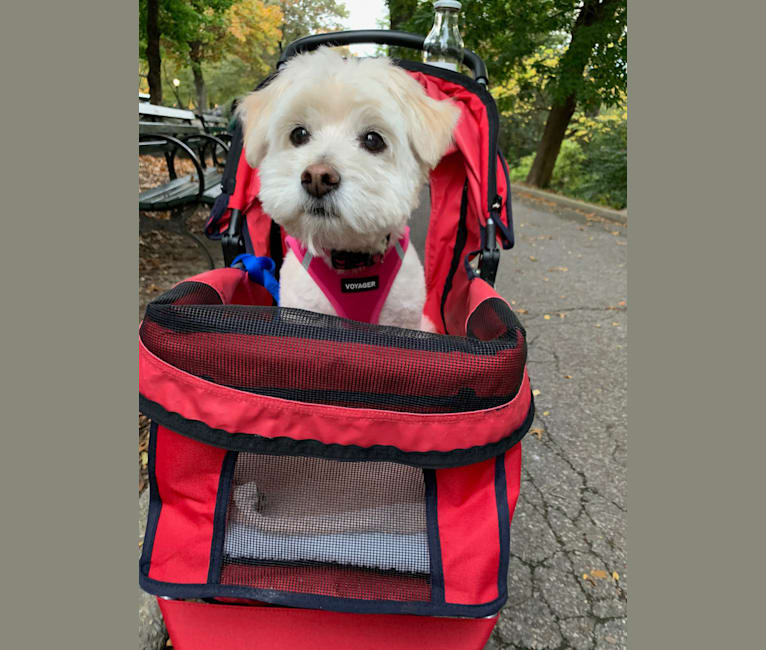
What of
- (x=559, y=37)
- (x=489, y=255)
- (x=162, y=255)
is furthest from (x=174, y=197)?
(x=559, y=37)

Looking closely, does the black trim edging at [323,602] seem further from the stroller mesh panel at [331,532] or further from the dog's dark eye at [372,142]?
the dog's dark eye at [372,142]

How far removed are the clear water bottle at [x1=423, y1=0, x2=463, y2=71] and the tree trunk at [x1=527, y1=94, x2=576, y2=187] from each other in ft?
26.2

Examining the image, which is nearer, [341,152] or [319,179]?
[319,179]

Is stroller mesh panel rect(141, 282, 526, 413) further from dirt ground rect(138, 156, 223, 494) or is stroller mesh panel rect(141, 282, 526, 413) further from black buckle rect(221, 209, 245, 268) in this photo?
dirt ground rect(138, 156, 223, 494)

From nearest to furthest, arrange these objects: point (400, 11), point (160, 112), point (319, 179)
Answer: point (319, 179) < point (160, 112) < point (400, 11)

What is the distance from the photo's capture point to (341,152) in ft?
5.04

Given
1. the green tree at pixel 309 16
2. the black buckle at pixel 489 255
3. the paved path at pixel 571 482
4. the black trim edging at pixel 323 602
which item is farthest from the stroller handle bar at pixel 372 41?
the green tree at pixel 309 16

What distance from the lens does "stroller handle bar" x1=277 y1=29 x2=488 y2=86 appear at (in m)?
1.95

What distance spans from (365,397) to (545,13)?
9.60 metres

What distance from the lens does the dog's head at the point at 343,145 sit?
146cm

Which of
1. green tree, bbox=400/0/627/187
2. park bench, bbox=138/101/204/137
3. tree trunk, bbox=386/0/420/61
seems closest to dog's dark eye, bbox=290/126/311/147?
park bench, bbox=138/101/204/137

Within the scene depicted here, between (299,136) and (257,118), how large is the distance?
191mm

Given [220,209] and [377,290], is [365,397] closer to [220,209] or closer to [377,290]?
[377,290]

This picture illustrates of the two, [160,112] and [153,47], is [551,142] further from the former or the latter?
[153,47]
